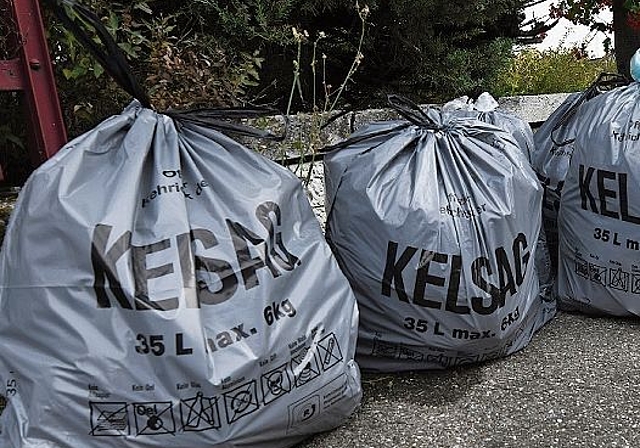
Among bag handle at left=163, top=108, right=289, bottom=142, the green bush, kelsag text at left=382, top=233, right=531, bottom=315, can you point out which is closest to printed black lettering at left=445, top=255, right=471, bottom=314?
kelsag text at left=382, top=233, right=531, bottom=315

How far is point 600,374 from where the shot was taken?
184cm

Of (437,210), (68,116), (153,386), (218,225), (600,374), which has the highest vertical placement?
(68,116)

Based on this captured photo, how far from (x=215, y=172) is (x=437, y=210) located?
58 cm

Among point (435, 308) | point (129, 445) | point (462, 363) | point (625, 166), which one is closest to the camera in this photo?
point (129, 445)

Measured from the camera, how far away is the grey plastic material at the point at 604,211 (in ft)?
6.65

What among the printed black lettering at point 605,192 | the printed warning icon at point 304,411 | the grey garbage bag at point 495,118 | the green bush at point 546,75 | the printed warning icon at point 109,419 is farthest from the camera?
the green bush at point 546,75

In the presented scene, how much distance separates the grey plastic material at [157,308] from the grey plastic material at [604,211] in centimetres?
99

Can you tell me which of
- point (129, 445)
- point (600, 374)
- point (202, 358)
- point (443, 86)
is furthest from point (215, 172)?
point (443, 86)

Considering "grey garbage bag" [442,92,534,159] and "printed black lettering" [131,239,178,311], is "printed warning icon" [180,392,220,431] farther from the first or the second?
"grey garbage bag" [442,92,534,159]

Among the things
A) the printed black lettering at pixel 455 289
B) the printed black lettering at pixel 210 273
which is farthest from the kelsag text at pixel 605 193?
the printed black lettering at pixel 210 273

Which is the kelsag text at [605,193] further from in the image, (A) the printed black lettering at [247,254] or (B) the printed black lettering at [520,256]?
(A) the printed black lettering at [247,254]

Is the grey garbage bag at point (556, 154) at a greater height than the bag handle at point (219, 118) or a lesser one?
lesser

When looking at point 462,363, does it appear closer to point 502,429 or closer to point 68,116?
point 502,429

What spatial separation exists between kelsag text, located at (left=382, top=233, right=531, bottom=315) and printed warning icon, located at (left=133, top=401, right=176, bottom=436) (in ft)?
2.25
